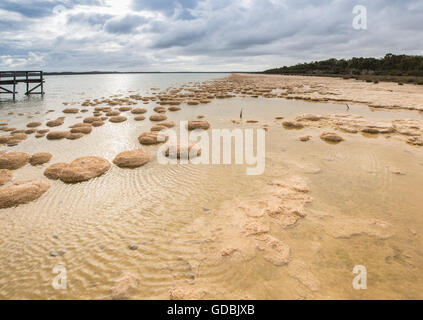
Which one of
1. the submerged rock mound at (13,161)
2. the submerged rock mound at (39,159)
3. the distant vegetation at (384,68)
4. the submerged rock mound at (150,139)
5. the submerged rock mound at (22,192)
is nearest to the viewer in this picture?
the submerged rock mound at (22,192)

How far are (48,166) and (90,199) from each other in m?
4.06

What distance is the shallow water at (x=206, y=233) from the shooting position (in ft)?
11.9

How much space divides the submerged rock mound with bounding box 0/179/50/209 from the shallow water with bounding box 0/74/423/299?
27 cm

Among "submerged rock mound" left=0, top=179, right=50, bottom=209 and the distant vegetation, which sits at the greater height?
the distant vegetation

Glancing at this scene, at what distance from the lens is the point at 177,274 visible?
3820 mm

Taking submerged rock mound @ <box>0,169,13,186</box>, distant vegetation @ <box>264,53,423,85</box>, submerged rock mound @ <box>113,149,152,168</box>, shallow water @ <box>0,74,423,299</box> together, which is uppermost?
distant vegetation @ <box>264,53,423,85</box>

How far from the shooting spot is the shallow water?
3.62m

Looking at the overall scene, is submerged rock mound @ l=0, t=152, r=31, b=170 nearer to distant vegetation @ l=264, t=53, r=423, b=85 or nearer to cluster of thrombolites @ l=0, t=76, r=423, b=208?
cluster of thrombolites @ l=0, t=76, r=423, b=208

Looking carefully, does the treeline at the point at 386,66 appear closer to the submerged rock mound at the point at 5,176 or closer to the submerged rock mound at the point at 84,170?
the submerged rock mound at the point at 84,170

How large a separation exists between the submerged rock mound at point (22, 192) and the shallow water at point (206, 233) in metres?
0.27

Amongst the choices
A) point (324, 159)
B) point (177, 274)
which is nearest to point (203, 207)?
point (177, 274)

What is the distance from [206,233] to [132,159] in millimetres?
5793

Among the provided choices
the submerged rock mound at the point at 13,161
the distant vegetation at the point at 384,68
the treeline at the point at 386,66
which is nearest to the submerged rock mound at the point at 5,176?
the submerged rock mound at the point at 13,161

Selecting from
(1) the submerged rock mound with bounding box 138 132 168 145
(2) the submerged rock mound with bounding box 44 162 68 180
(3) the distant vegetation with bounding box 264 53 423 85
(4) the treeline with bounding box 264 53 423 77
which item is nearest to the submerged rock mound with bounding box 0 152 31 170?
(2) the submerged rock mound with bounding box 44 162 68 180
